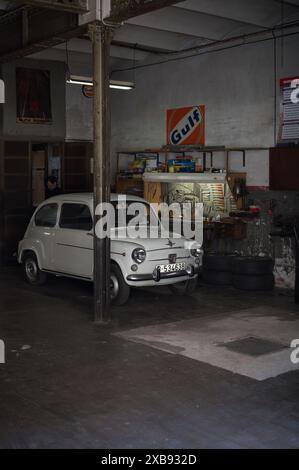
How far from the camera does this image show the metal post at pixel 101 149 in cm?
740

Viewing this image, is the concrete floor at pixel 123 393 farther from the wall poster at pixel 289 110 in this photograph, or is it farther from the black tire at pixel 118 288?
the wall poster at pixel 289 110

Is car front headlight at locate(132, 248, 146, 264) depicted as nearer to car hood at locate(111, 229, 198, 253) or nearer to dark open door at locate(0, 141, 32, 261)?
car hood at locate(111, 229, 198, 253)

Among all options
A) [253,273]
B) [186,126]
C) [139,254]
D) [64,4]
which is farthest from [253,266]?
[64,4]

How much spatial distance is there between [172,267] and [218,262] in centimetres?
177

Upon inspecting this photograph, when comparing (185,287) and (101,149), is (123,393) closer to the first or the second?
(101,149)

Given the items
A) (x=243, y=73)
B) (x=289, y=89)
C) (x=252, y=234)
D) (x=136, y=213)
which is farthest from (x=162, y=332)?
(x=243, y=73)

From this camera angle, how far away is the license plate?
28.0ft

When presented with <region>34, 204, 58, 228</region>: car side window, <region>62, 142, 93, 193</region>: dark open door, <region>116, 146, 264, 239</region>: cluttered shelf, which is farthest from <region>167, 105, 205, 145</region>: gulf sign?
<region>34, 204, 58, 228</region>: car side window

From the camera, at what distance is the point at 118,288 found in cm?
852

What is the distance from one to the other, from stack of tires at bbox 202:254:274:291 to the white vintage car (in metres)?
0.91

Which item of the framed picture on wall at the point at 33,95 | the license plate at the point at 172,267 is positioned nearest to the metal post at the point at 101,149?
the license plate at the point at 172,267

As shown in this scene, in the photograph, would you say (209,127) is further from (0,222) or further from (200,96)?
(0,222)

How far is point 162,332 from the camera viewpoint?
23.6 feet

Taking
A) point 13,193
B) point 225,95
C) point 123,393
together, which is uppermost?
point 225,95
